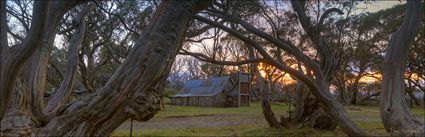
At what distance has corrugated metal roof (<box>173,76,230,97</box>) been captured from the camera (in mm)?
34719

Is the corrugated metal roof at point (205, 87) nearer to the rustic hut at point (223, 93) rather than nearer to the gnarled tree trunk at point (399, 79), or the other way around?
the rustic hut at point (223, 93)

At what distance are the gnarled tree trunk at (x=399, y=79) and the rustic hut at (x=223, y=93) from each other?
2583 cm

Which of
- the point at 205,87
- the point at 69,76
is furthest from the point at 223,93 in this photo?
the point at 69,76

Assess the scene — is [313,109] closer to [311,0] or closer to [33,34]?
[311,0]

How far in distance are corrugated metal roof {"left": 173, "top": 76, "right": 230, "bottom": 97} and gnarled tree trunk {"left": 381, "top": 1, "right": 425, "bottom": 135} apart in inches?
1043

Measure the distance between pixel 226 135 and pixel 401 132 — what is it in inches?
266

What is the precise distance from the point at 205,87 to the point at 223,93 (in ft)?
9.95

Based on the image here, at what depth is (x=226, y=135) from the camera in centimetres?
1341

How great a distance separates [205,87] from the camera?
3666 centimetres

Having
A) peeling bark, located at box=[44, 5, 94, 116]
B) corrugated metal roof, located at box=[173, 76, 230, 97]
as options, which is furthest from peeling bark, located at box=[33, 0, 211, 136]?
corrugated metal roof, located at box=[173, 76, 230, 97]

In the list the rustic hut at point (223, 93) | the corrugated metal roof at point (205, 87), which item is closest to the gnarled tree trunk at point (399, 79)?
the rustic hut at point (223, 93)

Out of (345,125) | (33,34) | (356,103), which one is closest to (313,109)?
(345,125)

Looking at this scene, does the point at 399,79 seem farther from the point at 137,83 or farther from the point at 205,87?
the point at 205,87

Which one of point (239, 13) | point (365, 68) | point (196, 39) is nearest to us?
point (239, 13)
